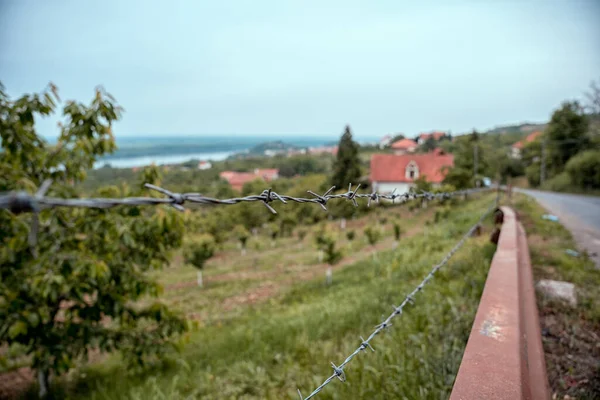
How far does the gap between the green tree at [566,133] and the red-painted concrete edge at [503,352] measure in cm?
3488

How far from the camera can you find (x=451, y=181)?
701 inches

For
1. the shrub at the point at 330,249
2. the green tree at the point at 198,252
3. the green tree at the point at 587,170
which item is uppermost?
the green tree at the point at 587,170

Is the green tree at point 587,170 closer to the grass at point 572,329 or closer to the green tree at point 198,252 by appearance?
the grass at point 572,329

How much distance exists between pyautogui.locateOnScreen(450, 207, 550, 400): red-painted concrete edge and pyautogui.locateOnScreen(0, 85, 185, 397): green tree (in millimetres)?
2490

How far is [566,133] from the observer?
2931 centimetres

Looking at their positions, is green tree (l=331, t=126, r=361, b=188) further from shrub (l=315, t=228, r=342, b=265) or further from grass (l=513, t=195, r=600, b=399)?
grass (l=513, t=195, r=600, b=399)

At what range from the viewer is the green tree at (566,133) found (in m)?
28.4

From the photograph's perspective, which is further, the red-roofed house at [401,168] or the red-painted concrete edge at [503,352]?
the red-roofed house at [401,168]

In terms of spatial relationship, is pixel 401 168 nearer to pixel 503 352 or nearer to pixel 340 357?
pixel 340 357

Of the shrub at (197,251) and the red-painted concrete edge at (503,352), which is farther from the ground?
the red-painted concrete edge at (503,352)

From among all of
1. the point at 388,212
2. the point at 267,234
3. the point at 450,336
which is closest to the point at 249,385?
the point at 450,336

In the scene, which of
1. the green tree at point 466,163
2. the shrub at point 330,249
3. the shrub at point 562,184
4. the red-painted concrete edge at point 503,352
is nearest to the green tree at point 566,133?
the shrub at point 562,184

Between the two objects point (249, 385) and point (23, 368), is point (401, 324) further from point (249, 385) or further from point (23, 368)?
point (23, 368)

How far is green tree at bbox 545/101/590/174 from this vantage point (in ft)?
93.2
